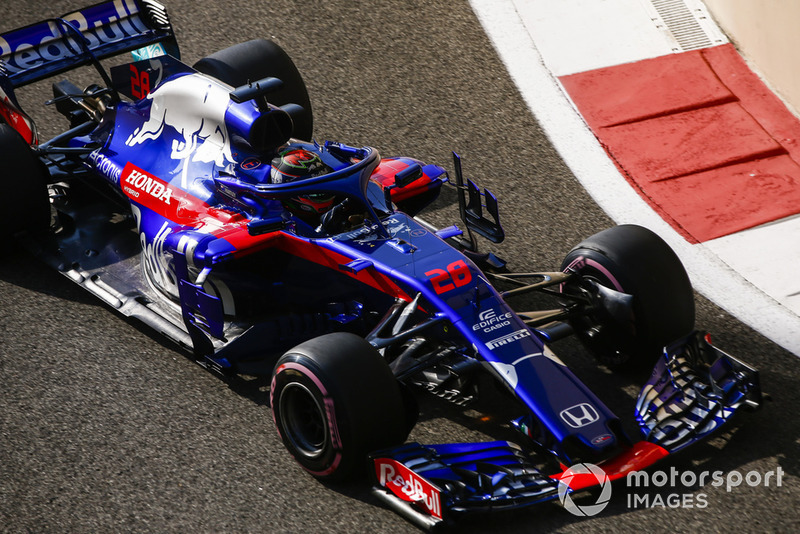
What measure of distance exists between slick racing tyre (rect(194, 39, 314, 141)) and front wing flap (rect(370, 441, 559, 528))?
12.1 ft

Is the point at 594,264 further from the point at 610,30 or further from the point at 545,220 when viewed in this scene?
the point at 610,30

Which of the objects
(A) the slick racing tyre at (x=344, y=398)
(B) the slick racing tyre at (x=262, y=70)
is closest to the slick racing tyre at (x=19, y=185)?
(B) the slick racing tyre at (x=262, y=70)

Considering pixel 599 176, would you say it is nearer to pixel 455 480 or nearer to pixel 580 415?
pixel 580 415

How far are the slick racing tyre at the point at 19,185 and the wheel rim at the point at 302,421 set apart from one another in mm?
2947

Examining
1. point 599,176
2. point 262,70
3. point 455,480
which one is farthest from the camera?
point 599,176

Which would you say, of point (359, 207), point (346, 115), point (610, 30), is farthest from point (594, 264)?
point (610, 30)

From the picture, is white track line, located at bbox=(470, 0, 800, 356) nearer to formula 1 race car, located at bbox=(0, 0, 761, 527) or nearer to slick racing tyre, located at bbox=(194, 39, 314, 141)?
formula 1 race car, located at bbox=(0, 0, 761, 527)

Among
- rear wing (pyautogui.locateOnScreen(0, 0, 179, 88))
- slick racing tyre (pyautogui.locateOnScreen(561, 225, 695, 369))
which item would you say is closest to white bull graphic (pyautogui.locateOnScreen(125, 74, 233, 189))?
rear wing (pyautogui.locateOnScreen(0, 0, 179, 88))

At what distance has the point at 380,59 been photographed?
9789 millimetres

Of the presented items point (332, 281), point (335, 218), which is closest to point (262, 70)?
point (335, 218)

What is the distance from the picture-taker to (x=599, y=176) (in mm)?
8039

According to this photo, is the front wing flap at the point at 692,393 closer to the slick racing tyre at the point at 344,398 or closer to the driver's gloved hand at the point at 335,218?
the slick racing tyre at the point at 344,398

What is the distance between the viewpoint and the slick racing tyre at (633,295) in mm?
5492

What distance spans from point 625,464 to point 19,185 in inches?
180
